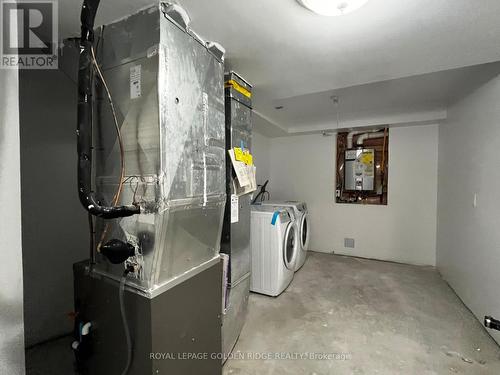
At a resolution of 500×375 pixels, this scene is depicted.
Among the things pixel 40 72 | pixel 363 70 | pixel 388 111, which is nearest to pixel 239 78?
pixel 363 70

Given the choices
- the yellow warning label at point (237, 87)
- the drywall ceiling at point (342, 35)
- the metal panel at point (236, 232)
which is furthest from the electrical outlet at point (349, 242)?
the yellow warning label at point (237, 87)

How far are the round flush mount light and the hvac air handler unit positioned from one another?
0.56 meters

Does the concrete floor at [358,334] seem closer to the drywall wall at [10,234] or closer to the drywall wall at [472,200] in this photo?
the drywall wall at [472,200]

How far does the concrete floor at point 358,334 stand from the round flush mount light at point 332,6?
82.5 inches

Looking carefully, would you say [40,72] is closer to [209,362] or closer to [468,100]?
[209,362]

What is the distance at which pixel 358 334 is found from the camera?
6.06 feet

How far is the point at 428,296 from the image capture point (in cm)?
245

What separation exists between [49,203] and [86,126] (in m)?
1.10

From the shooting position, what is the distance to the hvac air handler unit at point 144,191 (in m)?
0.94

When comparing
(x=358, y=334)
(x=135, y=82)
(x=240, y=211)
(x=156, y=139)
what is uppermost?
(x=135, y=82)

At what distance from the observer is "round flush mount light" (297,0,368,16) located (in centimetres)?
102
